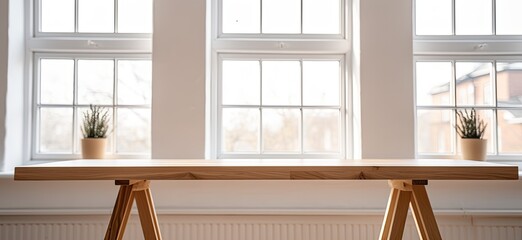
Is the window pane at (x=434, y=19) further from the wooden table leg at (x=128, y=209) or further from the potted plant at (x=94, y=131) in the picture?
the potted plant at (x=94, y=131)

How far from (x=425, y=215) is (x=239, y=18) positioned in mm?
1407

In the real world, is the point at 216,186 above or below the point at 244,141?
below

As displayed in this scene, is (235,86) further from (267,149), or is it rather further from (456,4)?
(456,4)

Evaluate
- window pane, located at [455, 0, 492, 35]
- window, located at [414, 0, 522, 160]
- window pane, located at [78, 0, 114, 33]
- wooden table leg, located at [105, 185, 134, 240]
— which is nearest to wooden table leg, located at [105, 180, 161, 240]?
wooden table leg, located at [105, 185, 134, 240]

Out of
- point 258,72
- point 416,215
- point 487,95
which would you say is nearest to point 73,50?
point 258,72

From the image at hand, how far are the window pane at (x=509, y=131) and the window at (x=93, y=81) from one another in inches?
78.6

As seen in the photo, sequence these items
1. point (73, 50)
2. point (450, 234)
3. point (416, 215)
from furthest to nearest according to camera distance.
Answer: point (73, 50)
point (450, 234)
point (416, 215)

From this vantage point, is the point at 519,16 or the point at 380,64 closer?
the point at 380,64

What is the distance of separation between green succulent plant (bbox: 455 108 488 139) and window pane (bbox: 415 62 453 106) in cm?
11

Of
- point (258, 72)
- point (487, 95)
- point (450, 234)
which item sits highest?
point (258, 72)

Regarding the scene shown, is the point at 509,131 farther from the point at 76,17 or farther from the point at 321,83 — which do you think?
the point at 76,17

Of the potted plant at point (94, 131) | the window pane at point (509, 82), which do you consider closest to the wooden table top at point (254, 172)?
the potted plant at point (94, 131)

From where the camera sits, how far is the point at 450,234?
1831mm

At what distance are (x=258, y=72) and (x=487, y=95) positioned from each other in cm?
132
